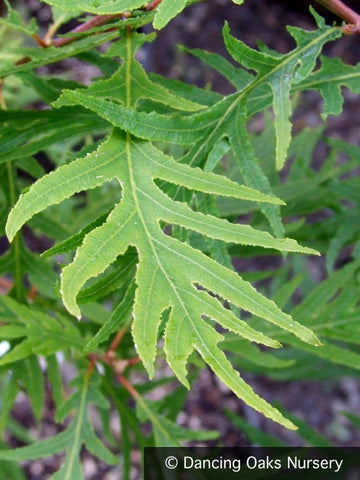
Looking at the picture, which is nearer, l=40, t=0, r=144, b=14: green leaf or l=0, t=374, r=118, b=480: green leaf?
l=40, t=0, r=144, b=14: green leaf

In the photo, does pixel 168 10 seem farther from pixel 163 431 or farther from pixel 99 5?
pixel 163 431

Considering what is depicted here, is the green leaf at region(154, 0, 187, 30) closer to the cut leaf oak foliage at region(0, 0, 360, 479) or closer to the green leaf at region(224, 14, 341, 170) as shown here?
the cut leaf oak foliage at region(0, 0, 360, 479)

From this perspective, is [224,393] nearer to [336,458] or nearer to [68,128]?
[336,458]

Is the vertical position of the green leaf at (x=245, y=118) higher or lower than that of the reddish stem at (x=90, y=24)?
lower

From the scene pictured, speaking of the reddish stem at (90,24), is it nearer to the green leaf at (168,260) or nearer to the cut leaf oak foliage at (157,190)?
the cut leaf oak foliage at (157,190)

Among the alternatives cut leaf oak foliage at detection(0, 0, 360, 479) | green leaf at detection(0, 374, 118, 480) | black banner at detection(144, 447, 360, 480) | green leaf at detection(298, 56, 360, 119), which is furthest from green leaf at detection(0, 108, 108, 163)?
black banner at detection(144, 447, 360, 480)

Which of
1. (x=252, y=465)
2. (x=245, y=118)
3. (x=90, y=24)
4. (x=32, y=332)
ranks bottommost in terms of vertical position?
(x=252, y=465)

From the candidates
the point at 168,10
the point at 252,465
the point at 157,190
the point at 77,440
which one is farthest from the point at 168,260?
the point at 252,465

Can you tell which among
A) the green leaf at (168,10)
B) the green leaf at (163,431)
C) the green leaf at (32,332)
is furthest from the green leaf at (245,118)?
the green leaf at (163,431)

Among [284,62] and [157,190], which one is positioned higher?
[284,62]
